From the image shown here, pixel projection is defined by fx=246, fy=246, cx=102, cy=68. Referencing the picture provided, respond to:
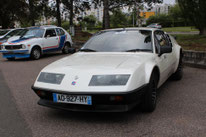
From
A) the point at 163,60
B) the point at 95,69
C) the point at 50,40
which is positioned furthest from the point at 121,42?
the point at 50,40

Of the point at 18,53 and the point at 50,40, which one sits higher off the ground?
the point at 50,40

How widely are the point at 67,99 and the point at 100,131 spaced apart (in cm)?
62

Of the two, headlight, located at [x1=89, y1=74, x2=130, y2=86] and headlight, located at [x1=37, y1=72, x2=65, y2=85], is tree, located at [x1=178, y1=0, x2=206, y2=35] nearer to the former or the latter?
headlight, located at [x1=89, y1=74, x2=130, y2=86]

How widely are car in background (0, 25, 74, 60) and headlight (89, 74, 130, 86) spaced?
28.8 ft

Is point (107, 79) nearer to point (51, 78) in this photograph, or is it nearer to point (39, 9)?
point (51, 78)

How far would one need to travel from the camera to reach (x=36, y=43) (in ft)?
38.3

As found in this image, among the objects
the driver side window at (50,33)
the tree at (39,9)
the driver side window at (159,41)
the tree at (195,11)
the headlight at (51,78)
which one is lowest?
the headlight at (51,78)

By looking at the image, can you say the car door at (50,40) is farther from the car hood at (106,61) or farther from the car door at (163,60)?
the car hood at (106,61)

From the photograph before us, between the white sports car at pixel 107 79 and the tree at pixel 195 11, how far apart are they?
510 inches

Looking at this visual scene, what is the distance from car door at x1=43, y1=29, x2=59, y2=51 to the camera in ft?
39.9

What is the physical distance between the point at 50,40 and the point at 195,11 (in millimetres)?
10213

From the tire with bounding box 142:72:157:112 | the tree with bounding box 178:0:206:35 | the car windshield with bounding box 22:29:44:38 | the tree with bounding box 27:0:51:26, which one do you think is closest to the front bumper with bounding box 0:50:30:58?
the car windshield with bounding box 22:29:44:38

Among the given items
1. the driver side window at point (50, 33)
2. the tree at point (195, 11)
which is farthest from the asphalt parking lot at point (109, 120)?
the tree at point (195, 11)

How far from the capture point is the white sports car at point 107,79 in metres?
3.21
